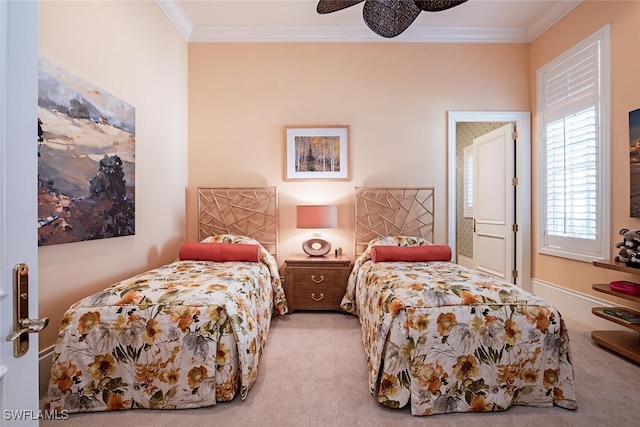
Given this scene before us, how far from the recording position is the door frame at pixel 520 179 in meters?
3.86

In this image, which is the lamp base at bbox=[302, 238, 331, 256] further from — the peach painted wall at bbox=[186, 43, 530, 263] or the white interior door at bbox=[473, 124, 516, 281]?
the white interior door at bbox=[473, 124, 516, 281]

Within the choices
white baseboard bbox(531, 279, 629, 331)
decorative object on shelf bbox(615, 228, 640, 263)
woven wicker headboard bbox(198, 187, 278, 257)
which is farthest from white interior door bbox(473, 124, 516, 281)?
woven wicker headboard bbox(198, 187, 278, 257)

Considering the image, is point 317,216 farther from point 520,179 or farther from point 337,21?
point 520,179

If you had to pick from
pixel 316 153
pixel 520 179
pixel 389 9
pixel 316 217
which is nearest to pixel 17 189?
pixel 389 9

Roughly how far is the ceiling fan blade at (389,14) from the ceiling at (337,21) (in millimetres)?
1264

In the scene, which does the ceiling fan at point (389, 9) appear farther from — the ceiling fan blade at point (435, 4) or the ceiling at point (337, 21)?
the ceiling at point (337, 21)

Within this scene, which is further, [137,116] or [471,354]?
[137,116]

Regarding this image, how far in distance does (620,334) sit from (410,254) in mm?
1836

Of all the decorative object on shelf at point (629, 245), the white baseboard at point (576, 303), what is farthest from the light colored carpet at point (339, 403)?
the decorative object on shelf at point (629, 245)

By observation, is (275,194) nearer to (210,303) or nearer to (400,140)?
(400,140)

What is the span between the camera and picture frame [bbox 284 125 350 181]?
12.7 ft

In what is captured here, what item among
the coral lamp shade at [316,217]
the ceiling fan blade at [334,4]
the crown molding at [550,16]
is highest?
the crown molding at [550,16]

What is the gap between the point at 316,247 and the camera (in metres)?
3.79

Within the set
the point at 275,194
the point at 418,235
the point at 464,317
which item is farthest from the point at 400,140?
the point at 464,317
